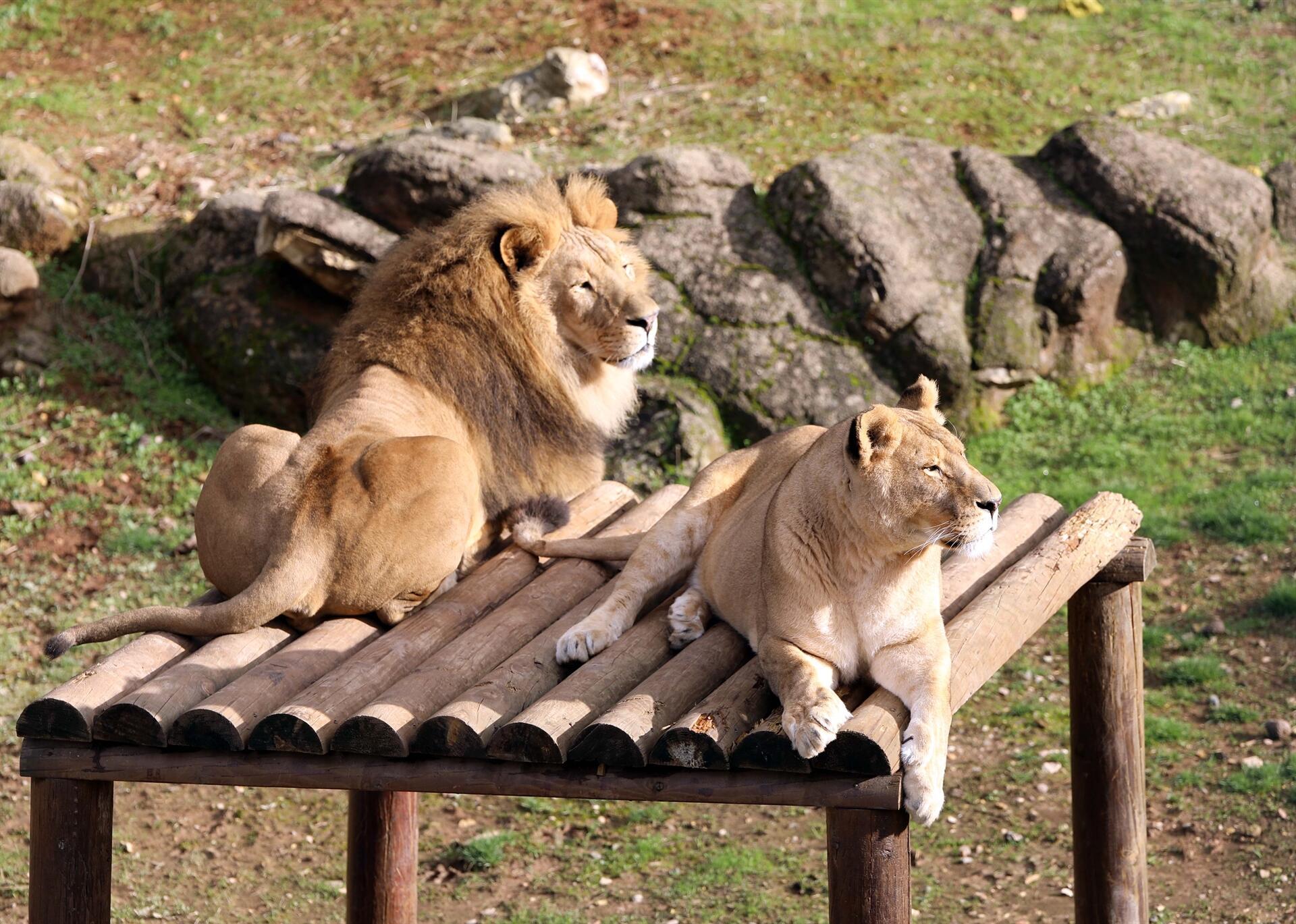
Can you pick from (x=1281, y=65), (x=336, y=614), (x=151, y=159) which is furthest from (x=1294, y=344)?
(x=151, y=159)

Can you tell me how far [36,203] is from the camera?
907cm

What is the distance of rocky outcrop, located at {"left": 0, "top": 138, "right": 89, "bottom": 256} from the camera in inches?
357

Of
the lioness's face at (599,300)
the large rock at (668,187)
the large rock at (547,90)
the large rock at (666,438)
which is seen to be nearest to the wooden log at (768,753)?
the lioness's face at (599,300)

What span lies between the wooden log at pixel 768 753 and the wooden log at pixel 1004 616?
0.05 meters

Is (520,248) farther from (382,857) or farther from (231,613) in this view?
(382,857)

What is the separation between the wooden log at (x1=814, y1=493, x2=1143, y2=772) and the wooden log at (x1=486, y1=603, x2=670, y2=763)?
0.61 m

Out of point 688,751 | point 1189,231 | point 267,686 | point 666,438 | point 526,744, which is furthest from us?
point 1189,231

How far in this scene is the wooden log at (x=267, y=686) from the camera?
11.4ft

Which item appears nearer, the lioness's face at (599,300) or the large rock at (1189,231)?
the lioness's face at (599,300)

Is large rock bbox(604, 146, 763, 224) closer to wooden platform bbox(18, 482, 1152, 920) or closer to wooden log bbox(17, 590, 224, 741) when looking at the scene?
wooden platform bbox(18, 482, 1152, 920)

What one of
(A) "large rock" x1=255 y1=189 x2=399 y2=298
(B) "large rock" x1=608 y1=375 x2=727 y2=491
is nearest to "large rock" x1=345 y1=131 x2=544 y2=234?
(A) "large rock" x1=255 y1=189 x2=399 y2=298

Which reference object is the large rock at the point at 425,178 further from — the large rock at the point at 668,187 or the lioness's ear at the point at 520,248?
the lioness's ear at the point at 520,248

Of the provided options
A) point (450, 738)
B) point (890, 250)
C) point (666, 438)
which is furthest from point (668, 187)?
point (450, 738)

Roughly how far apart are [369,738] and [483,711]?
0.27 m
